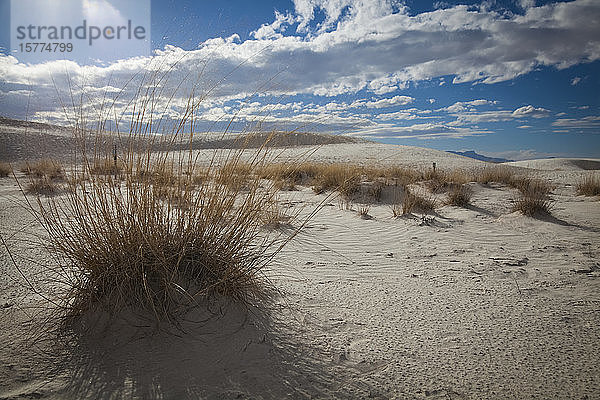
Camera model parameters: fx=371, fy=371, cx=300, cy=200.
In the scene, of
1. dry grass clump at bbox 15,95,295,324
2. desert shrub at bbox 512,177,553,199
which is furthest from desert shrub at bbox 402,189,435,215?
dry grass clump at bbox 15,95,295,324

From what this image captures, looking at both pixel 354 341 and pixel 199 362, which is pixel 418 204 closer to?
pixel 354 341

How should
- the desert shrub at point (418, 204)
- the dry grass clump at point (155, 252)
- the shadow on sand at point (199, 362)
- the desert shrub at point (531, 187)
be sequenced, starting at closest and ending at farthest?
the shadow on sand at point (199, 362)
the dry grass clump at point (155, 252)
the desert shrub at point (418, 204)
the desert shrub at point (531, 187)

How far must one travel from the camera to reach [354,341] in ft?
7.34

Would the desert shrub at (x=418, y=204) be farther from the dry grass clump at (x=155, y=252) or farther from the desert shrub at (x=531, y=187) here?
the dry grass clump at (x=155, y=252)

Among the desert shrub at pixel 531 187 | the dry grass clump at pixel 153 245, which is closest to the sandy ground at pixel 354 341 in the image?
the dry grass clump at pixel 153 245

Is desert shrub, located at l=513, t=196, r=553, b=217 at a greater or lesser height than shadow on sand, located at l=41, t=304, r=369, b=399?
greater

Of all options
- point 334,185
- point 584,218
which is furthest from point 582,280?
point 334,185

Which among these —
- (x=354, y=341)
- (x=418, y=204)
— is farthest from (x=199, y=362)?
(x=418, y=204)

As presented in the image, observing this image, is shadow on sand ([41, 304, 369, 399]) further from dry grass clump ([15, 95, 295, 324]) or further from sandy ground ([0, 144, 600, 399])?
dry grass clump ([15, 95, 295, 324])

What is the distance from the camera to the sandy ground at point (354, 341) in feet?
6.00

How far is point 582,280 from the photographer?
327 centimetres

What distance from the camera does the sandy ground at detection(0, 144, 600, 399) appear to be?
6.00 feet

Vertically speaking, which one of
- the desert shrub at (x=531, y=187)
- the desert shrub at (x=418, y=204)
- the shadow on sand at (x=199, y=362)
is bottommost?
the shadow on sand at (x=199, y=362)

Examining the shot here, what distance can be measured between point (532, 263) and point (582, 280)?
515 millimetres
